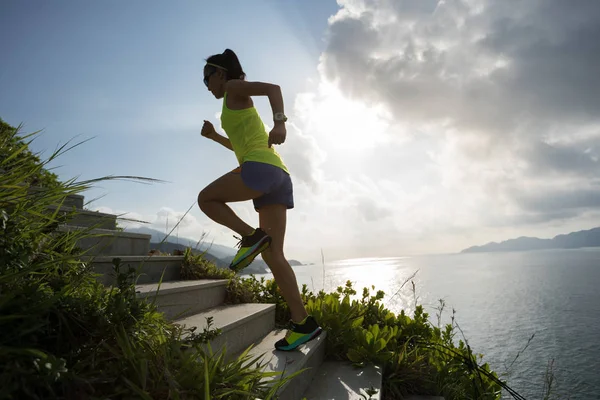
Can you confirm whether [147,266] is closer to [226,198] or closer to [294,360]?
[226,198]

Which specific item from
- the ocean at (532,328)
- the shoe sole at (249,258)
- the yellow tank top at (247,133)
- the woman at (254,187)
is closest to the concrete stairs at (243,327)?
the woman at (254,187)

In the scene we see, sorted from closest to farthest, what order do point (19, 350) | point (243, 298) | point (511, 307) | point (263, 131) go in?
point (19, 350) → point (263, 131) → point (243, 298) → point (511, 307)

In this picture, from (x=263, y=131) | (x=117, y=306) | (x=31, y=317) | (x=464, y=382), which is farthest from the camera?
(x=464, y=382)

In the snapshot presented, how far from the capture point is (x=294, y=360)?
7.09 feet

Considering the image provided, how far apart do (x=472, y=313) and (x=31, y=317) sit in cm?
4390

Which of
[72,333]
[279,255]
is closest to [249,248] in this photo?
[279,255]

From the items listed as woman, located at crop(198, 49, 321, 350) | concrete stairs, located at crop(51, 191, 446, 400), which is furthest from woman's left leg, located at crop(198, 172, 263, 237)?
concrete stairs, located at crop(51, 191, 446, 400)

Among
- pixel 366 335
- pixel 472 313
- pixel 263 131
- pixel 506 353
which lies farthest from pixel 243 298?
pixel 472 313

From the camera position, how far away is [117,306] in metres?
1.35

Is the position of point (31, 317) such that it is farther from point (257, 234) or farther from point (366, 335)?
point (366, 335)

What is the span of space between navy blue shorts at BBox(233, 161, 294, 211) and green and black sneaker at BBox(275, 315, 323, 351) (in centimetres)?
86

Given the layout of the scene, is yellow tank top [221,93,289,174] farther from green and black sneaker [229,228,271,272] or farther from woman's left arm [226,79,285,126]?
green and black sneaker [229,228,271,272]

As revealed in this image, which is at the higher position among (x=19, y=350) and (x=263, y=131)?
(x=263, y=131)

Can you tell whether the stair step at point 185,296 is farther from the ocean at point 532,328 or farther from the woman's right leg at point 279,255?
the ocean at point 532,328
